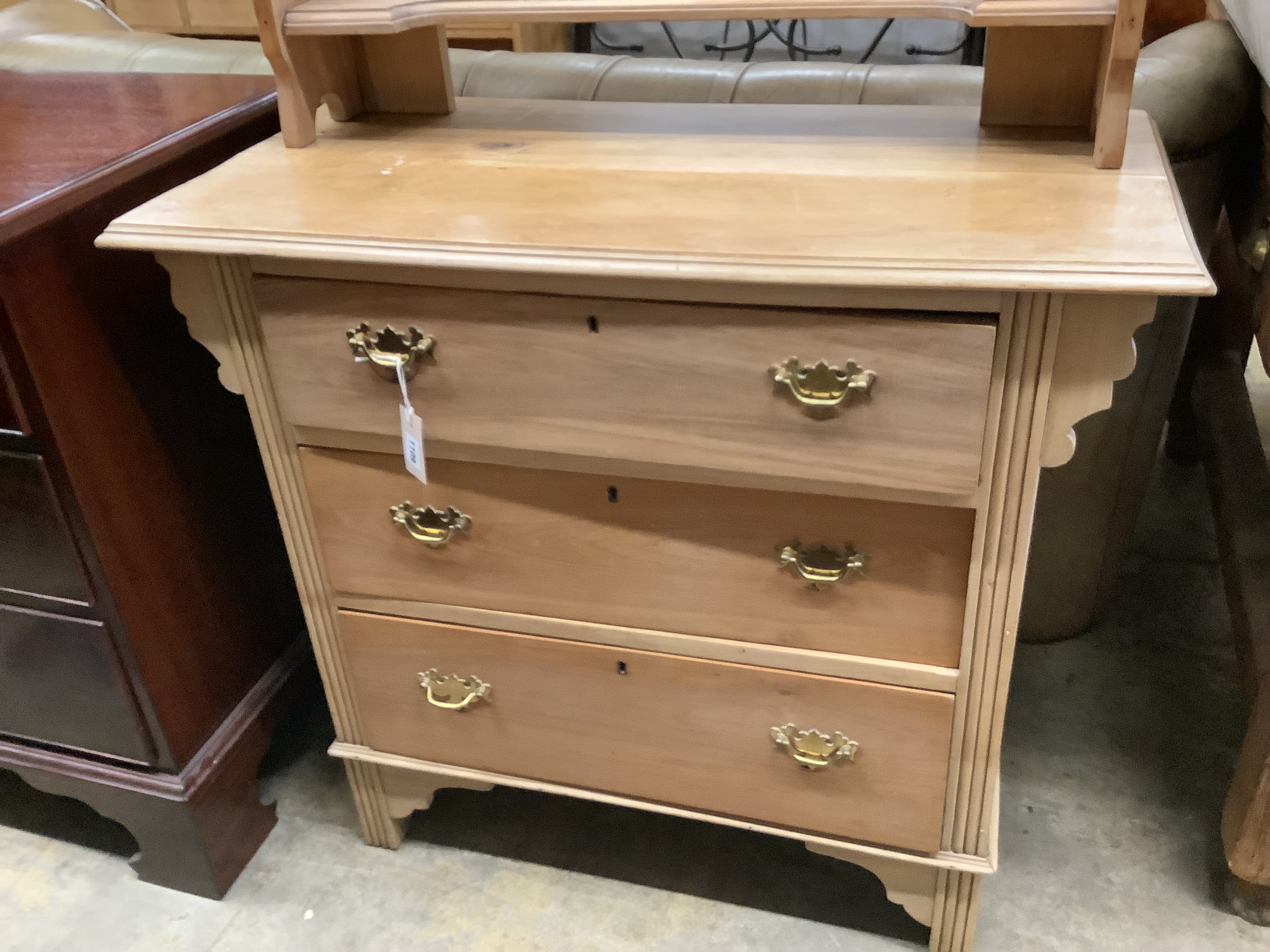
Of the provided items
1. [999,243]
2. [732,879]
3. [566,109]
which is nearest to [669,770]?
[732,879]

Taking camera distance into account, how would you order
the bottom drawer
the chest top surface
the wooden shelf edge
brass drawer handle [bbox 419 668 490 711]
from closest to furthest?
the chest top surface → the wooden shelf edge → the bottom drawer → brass drawer handle [bbox 419 668 490 711]

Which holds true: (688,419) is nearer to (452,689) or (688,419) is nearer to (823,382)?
(823,382)

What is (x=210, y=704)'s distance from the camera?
3.82 feet

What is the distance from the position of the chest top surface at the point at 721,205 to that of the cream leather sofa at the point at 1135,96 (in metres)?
0.16

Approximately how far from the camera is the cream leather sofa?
1.11 m

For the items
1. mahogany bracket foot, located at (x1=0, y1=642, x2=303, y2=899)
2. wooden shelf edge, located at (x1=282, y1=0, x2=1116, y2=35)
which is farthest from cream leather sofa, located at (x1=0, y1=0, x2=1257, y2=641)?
mahogany bracket foot, located at (x1=0, y1=642, x2=303, y2=899)

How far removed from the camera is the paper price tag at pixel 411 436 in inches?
34.4

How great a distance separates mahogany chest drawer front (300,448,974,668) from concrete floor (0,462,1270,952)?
40cm

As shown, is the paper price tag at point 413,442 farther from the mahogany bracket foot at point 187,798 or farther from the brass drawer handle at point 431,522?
the mahogany bracket foot at point 187,798

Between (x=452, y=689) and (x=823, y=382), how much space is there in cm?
54

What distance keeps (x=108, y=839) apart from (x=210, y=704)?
0.90 feet

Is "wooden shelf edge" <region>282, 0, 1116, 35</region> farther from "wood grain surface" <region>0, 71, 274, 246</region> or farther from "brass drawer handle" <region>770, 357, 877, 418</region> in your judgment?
"brass drawer handle" <region>770, 357, 877, 418</region>

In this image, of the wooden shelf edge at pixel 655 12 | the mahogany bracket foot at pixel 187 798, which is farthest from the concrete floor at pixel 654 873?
the wooden shelf edge at pixel 655 12

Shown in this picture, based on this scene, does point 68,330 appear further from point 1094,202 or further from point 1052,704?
point 1052,704
